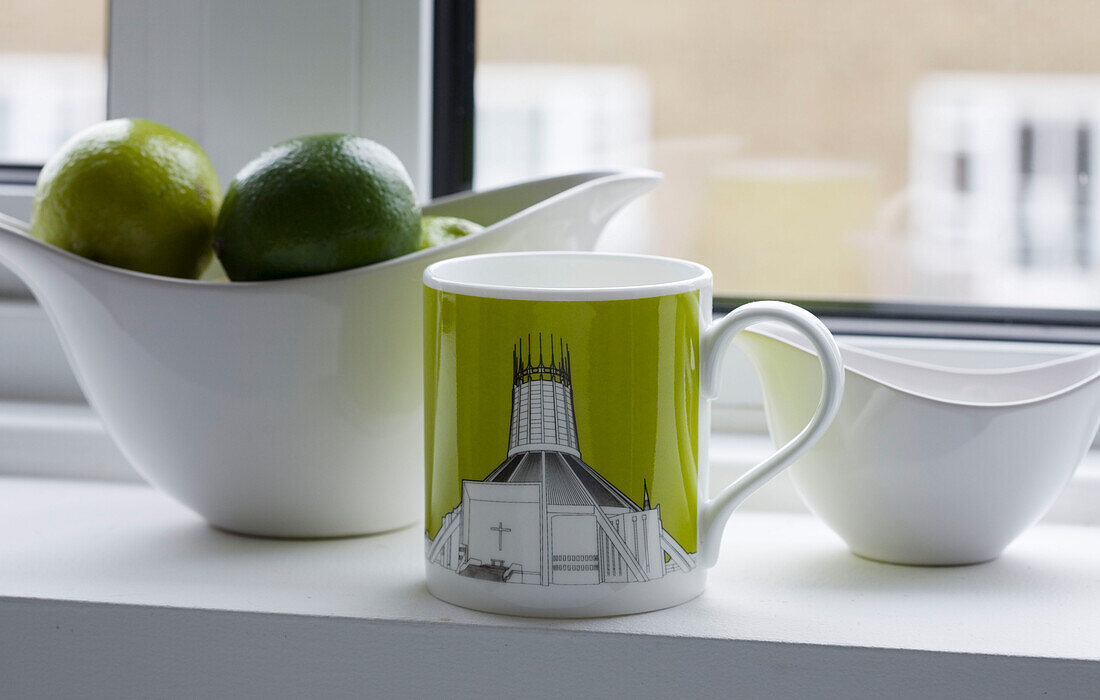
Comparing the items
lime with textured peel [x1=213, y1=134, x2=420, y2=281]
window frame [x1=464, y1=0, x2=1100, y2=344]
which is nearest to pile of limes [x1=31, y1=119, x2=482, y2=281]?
lime with textured peel [x1=213, y1=134, x2=420, y2=281]

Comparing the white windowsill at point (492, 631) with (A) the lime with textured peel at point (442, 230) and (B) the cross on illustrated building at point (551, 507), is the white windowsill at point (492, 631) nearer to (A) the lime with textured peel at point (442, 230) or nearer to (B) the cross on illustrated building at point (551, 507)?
(B) the cross on illustrated building at point (551, 507)

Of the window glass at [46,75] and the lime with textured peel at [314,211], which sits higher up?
the window glass at [46,75]

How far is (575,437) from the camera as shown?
18.7 inches

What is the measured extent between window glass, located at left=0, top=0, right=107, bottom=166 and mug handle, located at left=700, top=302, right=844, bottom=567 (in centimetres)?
57

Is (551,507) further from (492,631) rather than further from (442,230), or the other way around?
(442,230)

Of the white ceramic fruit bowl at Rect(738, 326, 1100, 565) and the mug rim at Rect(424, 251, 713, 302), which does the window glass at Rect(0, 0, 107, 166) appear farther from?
the white ceramic fruit bowl at Rect(738, 326, 1100, 565)

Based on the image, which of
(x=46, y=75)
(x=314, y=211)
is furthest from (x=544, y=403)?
(x=46, y=75)

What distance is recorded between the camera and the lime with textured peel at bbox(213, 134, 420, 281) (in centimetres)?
54

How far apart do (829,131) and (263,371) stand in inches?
17.9

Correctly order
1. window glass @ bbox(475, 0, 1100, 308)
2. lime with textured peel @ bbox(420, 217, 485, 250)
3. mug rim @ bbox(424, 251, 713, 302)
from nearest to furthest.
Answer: mug rim @ bbox(424, 251, 713, 302), lime with textured peel @ bbox(420, 217, 485, 250), window glass @ bbox(475, 0, 1100, 308)

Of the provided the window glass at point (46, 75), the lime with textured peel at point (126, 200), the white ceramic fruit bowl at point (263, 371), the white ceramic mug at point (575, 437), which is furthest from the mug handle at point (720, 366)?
the window glass at point (46, 75)

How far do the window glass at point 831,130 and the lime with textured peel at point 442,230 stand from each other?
219mm

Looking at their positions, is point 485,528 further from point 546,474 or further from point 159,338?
point 159,338

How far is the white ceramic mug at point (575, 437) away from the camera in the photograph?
48cm
